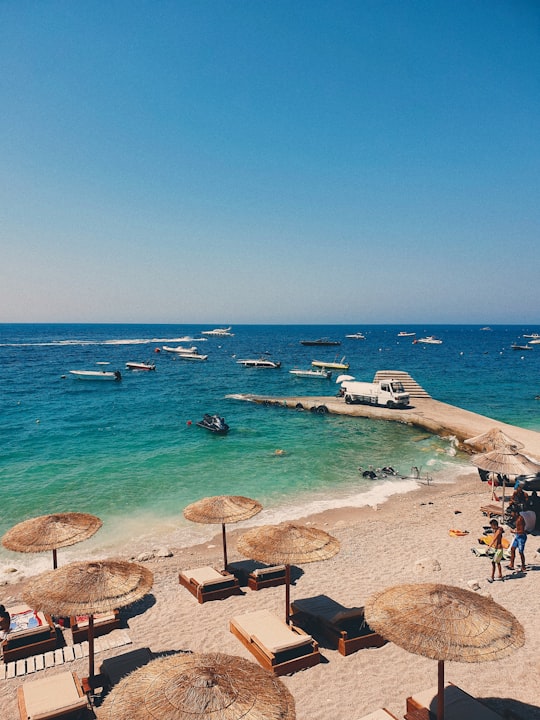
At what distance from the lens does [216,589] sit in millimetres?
12008

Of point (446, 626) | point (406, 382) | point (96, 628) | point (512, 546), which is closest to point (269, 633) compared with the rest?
point (96, 628)

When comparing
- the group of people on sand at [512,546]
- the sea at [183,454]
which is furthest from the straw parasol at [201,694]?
the sea at [183,454]

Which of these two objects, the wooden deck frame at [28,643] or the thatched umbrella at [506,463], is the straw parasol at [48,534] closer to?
the wooden deck frame at [28,643]

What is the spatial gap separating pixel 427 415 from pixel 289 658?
30.6 m

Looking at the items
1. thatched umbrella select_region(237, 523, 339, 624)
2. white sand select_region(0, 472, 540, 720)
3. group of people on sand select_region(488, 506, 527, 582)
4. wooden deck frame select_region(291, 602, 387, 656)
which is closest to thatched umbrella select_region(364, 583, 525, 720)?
white sand select_region(0, 472, 540, 720)

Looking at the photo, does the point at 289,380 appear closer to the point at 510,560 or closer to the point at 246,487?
the point at 246,487

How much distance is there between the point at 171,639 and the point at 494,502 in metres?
14.6

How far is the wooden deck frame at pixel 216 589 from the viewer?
1187 centimetres

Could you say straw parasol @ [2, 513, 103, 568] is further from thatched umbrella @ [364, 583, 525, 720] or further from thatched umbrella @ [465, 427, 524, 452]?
thatched umbrella @ [465, 427, 524, 452]

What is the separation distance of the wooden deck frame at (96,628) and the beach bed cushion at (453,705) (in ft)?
21.6

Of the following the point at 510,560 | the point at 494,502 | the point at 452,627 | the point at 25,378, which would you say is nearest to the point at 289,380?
the point at 25,378

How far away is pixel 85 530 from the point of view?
37.0 feet

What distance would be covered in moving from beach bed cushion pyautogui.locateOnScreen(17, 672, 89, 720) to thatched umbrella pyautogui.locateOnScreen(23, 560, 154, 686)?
26.7 inches

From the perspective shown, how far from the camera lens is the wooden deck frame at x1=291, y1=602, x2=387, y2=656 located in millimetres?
9398
